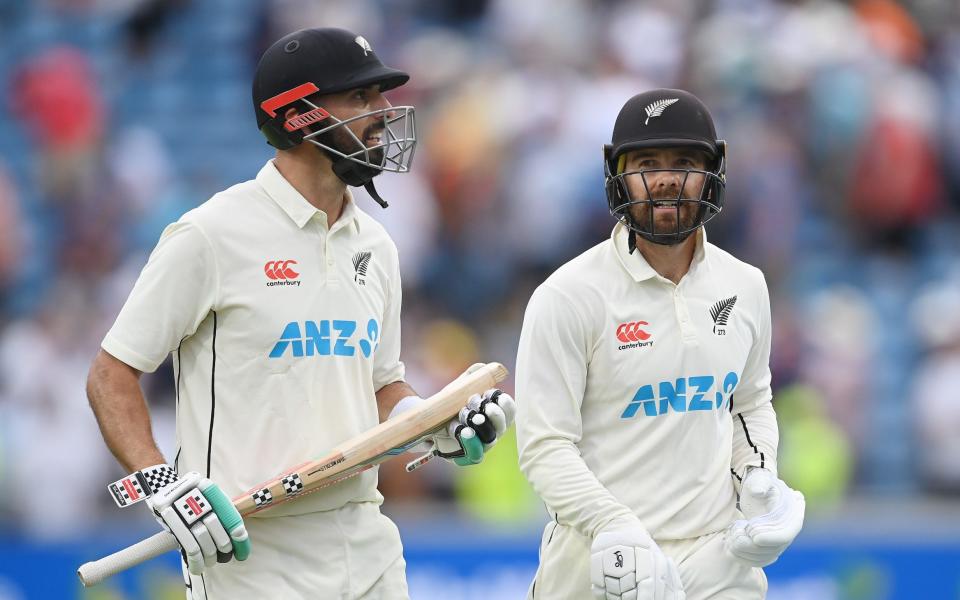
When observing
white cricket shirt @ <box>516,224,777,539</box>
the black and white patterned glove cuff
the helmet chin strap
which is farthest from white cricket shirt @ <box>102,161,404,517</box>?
white cricket shirt @ <box>516,224,777,539</box>

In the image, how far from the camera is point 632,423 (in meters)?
4.55

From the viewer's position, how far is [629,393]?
4.54 meters

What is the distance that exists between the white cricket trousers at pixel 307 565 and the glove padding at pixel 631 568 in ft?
1.99

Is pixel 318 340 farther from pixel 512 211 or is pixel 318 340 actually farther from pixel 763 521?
pixel 512 211

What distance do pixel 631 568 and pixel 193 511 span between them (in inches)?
45.1

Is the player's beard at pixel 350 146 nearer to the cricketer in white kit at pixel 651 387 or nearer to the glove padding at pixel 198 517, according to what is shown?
the cricketer in white kit at pixel 651 387

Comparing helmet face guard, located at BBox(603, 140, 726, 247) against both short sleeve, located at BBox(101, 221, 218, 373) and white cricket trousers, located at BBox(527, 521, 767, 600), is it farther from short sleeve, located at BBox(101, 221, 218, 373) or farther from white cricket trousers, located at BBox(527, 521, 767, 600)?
short sleeve, located at BBox(101, 221, 218, 373)

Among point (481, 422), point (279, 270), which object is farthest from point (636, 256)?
point (279, 270)

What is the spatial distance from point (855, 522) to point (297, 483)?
5.10 metres

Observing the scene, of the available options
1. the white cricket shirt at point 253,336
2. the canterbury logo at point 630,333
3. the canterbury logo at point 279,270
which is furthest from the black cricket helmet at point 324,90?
the canterbury logo at point 630,333

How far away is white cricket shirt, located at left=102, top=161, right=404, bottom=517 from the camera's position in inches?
167

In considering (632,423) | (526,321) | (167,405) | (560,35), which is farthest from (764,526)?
(560,35)

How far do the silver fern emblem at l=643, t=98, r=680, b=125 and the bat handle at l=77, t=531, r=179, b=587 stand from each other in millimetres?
1750

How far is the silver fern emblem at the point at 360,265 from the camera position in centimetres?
453
